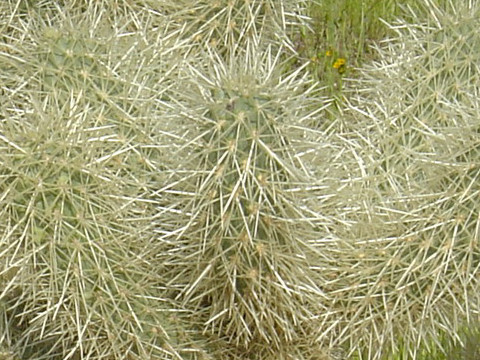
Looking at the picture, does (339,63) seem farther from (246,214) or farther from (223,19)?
(246,214)

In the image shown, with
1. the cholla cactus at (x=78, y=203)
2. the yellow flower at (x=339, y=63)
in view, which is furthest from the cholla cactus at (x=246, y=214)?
the yellow flower at (x=339, y=63)

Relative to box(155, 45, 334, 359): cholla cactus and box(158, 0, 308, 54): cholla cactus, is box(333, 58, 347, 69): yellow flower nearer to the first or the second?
box(158, 0, 308, 54): cholla cactus

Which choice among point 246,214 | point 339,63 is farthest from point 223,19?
point 339,63

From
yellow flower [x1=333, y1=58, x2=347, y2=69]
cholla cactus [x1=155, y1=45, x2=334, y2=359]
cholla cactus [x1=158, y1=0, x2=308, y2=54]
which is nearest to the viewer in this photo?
cholla cactus [x1=155, y1=45, x2=334, y2=359]

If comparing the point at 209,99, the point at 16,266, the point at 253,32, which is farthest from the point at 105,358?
the point at 253,32

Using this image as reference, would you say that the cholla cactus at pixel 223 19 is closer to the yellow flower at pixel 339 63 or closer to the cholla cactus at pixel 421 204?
the cholla cactus at pixel 421 204

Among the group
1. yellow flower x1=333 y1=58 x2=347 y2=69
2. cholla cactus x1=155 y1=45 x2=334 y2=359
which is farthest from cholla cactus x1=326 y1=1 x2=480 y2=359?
yellow flower x1=333 y1=58 x2=347 y2=69

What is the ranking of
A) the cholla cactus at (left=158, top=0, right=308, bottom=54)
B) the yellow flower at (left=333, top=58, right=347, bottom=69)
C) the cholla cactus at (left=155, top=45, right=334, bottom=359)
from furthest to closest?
the yellow flower at (left=333, top=58, right=347, bottom=69), the cholla cactus at (left=158, top=0, right=308, bottom=54), the cholla cactus at (left=155, top=45, right=334, bottom=359)

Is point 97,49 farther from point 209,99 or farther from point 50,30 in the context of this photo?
point 209,99
